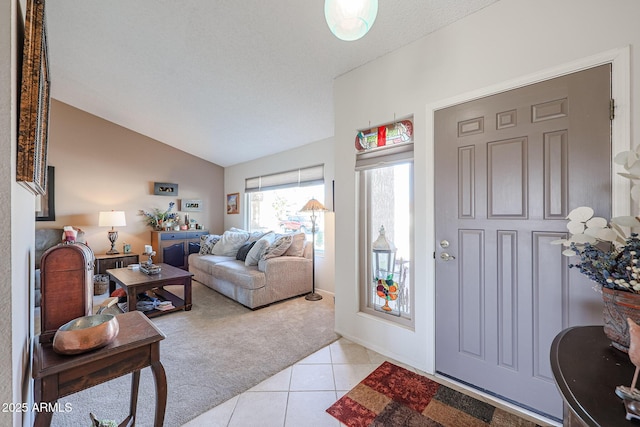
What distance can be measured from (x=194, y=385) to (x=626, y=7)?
3.29m

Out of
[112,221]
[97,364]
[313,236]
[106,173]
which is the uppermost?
[106,173]

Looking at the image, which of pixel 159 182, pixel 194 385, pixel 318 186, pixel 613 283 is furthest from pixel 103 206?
pixel 613 283

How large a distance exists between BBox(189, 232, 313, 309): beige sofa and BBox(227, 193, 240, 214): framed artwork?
6.14 ft

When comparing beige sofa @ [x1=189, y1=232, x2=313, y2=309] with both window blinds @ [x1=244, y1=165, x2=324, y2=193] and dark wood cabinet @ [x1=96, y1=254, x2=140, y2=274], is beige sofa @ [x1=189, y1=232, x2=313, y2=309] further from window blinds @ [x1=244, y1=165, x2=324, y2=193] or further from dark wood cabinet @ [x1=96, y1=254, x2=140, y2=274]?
dark wood cabinet @ [x1=96, y1=254, x2=140, y2=274]

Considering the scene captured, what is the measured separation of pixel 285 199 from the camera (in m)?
4.87

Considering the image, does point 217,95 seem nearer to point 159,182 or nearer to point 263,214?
point 263,214

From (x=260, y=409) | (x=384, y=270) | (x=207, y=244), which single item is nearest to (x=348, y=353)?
(x=384, y=270)

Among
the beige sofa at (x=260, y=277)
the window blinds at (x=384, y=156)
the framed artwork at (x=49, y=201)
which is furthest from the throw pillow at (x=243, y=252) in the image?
the framed artwork at (x=49, y=201)

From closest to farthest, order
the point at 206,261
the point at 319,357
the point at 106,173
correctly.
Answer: the point at 319,357
the point at 206,261
the point at 106,173

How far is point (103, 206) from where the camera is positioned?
186 inches

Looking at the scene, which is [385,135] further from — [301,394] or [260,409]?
[260,409]

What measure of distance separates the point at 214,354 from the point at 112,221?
3501mm

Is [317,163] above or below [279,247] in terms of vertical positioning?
above

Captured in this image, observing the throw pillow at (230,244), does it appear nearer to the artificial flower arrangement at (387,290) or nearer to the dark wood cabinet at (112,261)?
the dark wood cabinet at (112,261)
